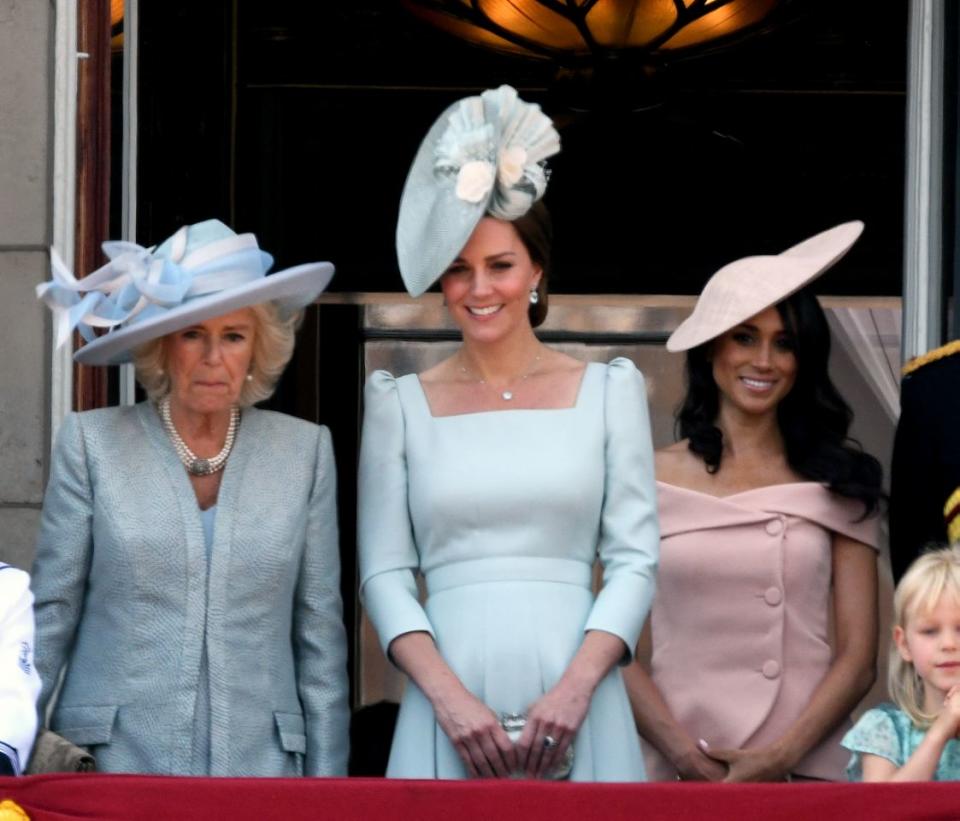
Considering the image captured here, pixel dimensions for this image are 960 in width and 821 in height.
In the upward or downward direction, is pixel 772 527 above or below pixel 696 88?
below

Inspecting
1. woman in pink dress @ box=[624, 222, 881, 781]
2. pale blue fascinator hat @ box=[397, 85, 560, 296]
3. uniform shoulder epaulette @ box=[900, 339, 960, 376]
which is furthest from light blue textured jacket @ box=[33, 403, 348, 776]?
uniform shoulder epaulette @ box=[900, 339, 960, 376]

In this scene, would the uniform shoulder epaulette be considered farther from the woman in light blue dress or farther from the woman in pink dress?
the woman in light blue dress

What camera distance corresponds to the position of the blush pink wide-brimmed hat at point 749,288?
15.1ft

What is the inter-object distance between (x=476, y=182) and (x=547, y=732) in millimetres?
963

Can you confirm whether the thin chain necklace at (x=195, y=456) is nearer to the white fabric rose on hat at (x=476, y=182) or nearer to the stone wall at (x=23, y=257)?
the white fabric rose on hat at (x=476, y=182)

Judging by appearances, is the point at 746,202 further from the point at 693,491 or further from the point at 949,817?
the point at 949,817

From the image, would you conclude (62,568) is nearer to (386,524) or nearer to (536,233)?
(386,524)

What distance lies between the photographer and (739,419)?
466 cm

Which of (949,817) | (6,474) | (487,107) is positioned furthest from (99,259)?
(949,817)

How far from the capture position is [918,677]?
153 inches

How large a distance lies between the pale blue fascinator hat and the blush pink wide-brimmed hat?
21.2 inches

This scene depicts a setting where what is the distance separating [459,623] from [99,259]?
1.55 meters

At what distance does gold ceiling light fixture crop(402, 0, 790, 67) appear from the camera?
21.9 feet

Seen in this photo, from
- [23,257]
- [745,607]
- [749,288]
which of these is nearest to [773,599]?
[745,607]
